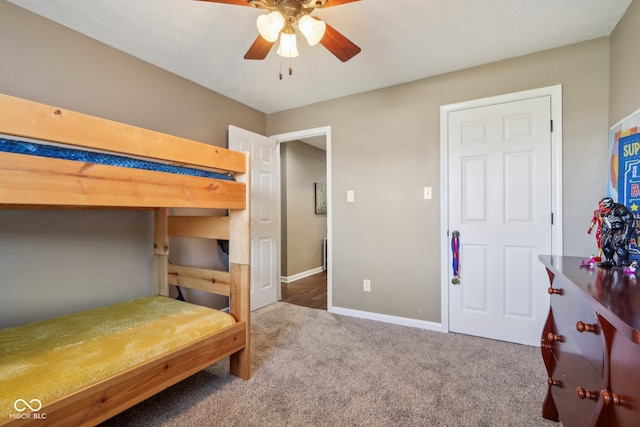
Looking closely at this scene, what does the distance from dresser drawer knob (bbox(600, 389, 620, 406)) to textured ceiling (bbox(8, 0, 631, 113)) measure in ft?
6.47

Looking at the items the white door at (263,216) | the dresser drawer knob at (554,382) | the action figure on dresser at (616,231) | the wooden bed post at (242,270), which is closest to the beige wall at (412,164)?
the white door at (263,216)

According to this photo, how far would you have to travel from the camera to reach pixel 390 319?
2799 mm

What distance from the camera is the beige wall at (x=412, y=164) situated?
209 cm

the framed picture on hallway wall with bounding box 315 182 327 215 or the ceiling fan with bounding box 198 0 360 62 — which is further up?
the ceiling fan with bounding box 198 0 360 62

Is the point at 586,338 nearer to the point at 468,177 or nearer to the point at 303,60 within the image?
the point at 468,177

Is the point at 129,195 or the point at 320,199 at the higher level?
the point at 320,199

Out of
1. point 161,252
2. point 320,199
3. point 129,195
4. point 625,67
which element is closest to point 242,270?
point 129,195

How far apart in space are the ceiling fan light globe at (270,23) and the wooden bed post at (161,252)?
154 centimetres

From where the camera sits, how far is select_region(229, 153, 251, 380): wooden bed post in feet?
5.84

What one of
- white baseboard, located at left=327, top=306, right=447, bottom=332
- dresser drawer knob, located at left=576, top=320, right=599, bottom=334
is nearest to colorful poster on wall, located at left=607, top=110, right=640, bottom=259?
dresser drawer knob, located at left=576, top=320, right=599, bottom=334

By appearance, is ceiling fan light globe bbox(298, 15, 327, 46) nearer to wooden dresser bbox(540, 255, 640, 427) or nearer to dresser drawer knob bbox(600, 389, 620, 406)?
wooden dresser bbox(540, 255, 640, 427)

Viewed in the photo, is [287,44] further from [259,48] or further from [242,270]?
[242,270]

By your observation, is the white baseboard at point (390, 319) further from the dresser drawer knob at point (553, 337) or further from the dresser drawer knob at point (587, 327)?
the dresser drawer knob at point (587, 327)

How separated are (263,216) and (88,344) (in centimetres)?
212
